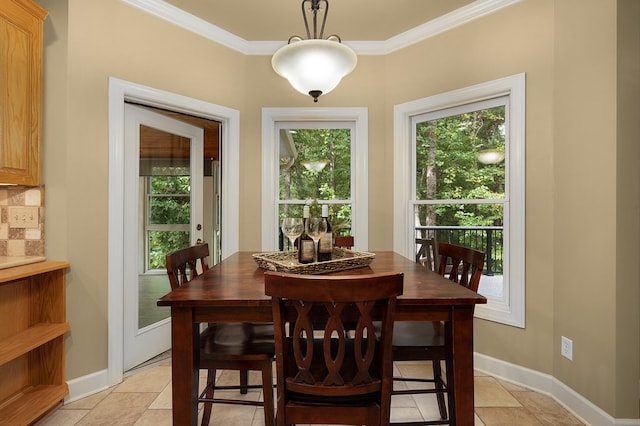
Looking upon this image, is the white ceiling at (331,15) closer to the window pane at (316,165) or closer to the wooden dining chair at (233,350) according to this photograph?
the window pane at (316,165)

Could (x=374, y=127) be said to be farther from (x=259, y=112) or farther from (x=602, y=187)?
(x=602, y=187)

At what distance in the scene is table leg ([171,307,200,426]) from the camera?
53.0 inches

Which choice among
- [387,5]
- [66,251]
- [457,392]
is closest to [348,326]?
[457,392]

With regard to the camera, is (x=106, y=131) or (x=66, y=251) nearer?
(x=66, y=251)

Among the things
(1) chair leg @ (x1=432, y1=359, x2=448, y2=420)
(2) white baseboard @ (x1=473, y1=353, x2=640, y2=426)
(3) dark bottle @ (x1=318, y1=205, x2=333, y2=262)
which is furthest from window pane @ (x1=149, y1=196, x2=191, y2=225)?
(2) white baseboard @ (x1=473, y1=353, x2=640, y2=426)

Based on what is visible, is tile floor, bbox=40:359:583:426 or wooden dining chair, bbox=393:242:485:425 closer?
wooden dining chair, bbox=393:242:485:425

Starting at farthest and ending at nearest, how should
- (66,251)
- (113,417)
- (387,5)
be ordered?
(387,5), (66,251), (113,417)

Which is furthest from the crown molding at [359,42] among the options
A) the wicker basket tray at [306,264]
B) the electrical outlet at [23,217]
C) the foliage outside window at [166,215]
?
the wicker basket tray at [306,264]

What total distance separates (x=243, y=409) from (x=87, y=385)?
3.38 feet

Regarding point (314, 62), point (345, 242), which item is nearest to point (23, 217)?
point (314, 62)

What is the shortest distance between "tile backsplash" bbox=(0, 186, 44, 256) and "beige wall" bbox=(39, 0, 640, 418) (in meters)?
0.06

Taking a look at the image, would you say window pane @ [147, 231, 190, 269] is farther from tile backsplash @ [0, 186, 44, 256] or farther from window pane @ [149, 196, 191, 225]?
tile backsplash @ [0, 186, 44, 256]

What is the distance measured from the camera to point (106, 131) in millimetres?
2412

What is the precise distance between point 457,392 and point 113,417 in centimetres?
189
